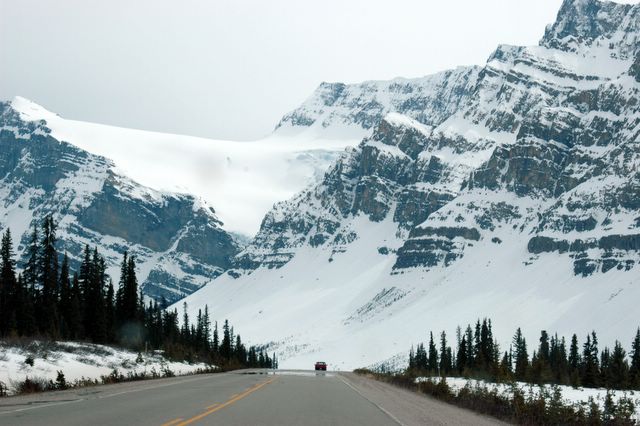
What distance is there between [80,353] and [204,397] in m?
19.8

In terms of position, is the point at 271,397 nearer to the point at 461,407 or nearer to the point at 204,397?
→ the point at 204,397

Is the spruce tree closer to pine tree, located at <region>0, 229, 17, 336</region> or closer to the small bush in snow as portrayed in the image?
pine tree, located at <region>0, 229, 17, 336</region>

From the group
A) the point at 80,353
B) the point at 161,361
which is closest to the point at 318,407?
the point at 80,353

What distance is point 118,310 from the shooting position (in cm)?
11331

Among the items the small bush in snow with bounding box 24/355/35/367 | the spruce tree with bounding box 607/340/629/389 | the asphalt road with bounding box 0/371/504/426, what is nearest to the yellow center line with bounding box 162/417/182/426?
the asphalt road with bounding box 0/371/504/426

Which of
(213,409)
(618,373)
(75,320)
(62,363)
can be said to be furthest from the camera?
(618,373)

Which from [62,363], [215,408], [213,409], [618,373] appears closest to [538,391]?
[62,363]

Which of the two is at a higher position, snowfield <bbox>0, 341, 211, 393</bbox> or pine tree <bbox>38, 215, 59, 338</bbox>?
pine tree <bbox>38, 215, 59, 338</bbox>

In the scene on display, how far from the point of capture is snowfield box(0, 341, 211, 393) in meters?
36.2

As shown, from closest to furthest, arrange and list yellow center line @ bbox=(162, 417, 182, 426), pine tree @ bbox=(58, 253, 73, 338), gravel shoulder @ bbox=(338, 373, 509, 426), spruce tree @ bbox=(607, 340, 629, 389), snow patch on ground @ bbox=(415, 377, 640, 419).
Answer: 1. yellow center line @ bbox=(162, 417, 182, 426)
2. gravel shoulder @ bbox=(338, 373, 509, 426)
3. snow patch on ground @ bbox=(415, 377, 640, 419)
4. pine tree @ bbox=(58, 253, 73, 338)
5. spruce tree @ bbox=(607, 340, 629, 389)

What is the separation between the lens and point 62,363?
138 ft

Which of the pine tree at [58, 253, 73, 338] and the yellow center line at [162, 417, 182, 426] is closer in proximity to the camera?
the yellow center line at [162, 417, 182, 426]

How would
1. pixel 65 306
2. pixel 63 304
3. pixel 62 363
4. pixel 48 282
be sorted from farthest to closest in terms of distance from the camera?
1. pixel 63 304
2. pixel 65 306
3. pixel 48 282
4. pixel 62 363

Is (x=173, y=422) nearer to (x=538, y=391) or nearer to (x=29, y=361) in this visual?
(x=29, y=361)
